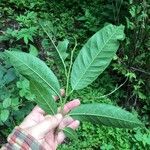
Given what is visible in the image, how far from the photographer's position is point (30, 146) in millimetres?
2059

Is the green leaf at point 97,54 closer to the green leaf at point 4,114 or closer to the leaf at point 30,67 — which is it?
the leaf at point 30,67

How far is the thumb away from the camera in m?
2.04

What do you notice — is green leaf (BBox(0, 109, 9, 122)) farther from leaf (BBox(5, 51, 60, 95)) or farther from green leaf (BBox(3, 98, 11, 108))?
leaf (BBox(5, 51, 60, 95))

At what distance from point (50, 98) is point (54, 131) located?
0.40 m

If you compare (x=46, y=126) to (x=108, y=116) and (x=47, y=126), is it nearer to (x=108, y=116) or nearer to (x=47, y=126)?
(x=47, y=126)

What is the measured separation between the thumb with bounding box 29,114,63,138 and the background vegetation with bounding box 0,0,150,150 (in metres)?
0.93

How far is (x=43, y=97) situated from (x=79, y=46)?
2.55 m

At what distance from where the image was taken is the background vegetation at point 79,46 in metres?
3.29

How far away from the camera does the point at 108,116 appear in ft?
6.30

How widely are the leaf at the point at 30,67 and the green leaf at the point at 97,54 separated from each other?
157 mm

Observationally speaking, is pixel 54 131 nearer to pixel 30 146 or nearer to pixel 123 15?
pixel 30 146

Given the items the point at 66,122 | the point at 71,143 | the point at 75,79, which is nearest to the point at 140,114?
the point at 71,143

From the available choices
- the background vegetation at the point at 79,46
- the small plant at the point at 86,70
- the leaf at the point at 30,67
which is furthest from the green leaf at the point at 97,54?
the background vegetation at the point at 79,46

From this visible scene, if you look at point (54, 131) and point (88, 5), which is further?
point (88, 5)
